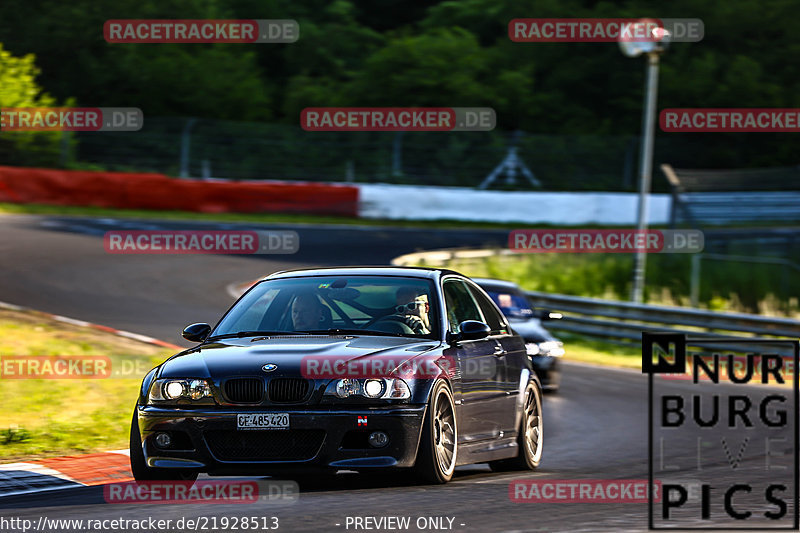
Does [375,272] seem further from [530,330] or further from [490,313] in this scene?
[530,330]

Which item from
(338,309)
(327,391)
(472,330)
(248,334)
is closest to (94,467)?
(248,334)

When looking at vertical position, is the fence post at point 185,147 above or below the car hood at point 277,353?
above

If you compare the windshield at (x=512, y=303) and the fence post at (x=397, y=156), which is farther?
the fence post at (x=397, y=156)

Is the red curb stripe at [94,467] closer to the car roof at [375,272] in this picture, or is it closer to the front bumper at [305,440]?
the front bumper at [305,440]

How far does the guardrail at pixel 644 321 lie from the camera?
19494 mm

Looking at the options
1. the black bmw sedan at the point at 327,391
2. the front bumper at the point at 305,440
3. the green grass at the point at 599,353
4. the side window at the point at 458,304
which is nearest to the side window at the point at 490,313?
the side window at the point at 458,304

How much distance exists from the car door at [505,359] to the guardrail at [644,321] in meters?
10.2

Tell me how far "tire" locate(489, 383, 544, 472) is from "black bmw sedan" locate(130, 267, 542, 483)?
0.52 meters

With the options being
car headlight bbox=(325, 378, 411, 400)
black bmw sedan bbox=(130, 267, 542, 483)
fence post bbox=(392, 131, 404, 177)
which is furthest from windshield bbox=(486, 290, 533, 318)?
fence post bbox=(392, 131, 404, 177)

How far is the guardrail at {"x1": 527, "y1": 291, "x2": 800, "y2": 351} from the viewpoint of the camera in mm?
19494

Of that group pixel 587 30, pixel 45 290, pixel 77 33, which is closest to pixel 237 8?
pixel 77 33

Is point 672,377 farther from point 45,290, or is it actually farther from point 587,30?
point 587,30

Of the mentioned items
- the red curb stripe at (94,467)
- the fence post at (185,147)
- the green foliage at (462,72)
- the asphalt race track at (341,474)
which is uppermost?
the green foliage at (462,72)

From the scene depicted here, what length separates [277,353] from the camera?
25.3ft
